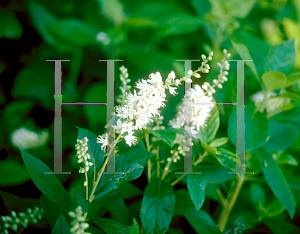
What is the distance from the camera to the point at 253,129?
0.89 meters

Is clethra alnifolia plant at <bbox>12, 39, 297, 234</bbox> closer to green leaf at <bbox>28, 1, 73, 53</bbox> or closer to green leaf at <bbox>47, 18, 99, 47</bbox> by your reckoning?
green leaf at <bbox>47, 18, 99, 47</bbox>

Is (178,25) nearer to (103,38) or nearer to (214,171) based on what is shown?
(103,38)

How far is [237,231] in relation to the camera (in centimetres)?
105

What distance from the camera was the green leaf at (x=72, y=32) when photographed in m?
1.36

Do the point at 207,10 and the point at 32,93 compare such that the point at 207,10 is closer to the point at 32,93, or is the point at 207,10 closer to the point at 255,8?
the point at 255,8

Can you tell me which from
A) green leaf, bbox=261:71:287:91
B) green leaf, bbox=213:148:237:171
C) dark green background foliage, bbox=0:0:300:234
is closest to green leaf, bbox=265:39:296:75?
dark green background foliage, bbox=0:0:300:234

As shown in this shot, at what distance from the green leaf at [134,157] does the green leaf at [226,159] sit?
8.6 inches

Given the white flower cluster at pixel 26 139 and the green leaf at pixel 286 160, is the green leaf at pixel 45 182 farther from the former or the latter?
the green leaf at pixel 286 160

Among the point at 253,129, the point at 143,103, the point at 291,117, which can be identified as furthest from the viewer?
the point at 291,117

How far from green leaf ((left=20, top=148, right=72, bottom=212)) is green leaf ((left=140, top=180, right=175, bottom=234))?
240 mm

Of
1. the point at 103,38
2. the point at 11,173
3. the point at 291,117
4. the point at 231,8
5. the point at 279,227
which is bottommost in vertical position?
the point at 279,227

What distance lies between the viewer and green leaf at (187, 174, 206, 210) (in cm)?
75

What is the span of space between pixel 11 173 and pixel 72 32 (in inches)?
31.5

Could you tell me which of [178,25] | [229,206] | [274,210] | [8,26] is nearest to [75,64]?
[8,26]
